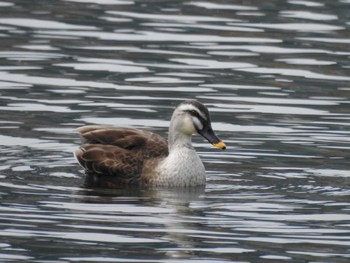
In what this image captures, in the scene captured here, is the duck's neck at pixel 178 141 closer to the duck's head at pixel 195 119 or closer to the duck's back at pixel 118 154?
the duck's head at pixel 195 119

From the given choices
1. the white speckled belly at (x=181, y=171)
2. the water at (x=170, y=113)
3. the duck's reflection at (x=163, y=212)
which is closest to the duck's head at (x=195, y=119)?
the white speckled belly at (x=181, y=171)

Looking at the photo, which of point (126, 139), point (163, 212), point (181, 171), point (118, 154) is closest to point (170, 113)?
point (126, 139)

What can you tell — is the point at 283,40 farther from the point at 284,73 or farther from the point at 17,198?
the point at 17,198

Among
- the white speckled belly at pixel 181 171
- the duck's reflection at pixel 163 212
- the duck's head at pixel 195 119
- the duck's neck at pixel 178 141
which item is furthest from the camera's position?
the duck's neck at pixel 178 141

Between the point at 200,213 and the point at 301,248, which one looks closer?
the point at 301,248

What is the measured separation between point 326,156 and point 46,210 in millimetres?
4066

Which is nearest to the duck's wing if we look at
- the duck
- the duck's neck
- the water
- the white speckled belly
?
the duck

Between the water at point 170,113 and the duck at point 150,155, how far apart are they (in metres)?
0.24

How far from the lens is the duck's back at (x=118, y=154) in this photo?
1627 cm

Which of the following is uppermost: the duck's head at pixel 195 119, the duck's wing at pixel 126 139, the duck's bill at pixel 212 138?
the duck's head at pixel 195 119

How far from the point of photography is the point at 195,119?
16.2 metres

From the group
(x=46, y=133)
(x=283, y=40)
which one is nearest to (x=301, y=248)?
(x=46, y=133)

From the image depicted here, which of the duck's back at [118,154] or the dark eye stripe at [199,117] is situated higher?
the dark eye stripe at [199,117]

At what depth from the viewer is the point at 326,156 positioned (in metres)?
17.2
